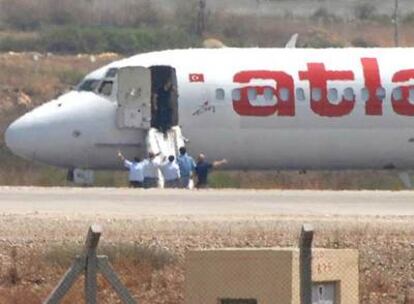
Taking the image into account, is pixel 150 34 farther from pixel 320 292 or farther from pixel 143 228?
pixel 320 292

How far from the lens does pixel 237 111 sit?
43.7 m

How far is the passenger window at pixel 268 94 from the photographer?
43344mm

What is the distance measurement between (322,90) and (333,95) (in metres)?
0.29

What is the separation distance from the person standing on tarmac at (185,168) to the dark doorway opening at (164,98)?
171 cm

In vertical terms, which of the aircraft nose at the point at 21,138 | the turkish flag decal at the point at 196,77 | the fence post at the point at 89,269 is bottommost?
the fence post at the point at 89,269

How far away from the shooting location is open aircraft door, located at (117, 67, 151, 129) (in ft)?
144

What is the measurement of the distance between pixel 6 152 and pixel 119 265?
3173 centimetres

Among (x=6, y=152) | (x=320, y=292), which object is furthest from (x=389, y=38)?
(x=320, y=292)

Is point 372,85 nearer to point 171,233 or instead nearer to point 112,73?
point 112,73

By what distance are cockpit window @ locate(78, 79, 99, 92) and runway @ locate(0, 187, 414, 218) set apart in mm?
6687

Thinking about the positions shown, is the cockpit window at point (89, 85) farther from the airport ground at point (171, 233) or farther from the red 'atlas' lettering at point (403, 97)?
the airport ground at point (171, 233)

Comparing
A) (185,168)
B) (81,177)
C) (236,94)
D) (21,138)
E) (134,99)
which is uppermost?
(236,94)

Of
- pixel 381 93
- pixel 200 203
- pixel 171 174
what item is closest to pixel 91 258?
pixel 200 203

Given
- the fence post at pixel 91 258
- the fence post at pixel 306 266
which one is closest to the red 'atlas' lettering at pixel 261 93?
the fence post at pixel 91 258
